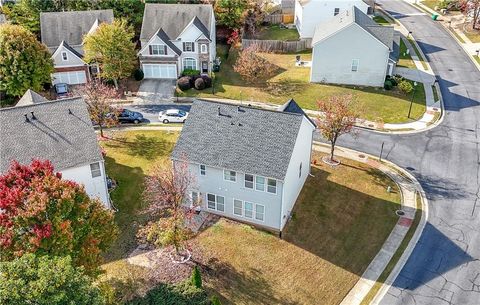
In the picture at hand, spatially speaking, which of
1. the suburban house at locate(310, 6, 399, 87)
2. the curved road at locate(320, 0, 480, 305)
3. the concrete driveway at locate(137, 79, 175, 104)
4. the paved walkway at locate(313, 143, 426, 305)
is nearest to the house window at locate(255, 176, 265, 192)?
the paved walkway at locate(313, 143, 426, 305)

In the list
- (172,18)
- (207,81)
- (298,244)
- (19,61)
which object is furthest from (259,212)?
(172,18)

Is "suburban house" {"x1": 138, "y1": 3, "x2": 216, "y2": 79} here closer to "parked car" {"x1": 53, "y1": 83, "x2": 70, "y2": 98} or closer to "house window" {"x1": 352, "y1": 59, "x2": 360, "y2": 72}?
"parked car" {"x1": 53, "y1": 83, "x2": 70, "y2": 98}

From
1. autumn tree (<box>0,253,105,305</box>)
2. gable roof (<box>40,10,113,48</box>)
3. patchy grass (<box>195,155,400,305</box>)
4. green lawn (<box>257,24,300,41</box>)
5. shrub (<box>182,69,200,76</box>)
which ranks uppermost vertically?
gable roof (<box>40,10,113,48</box>)

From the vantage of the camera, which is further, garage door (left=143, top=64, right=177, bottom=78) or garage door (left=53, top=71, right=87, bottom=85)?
garage door (left=143, top=64, right=177, bottom=78)

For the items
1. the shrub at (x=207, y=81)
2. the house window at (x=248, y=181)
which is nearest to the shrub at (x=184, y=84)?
the shrub at (x=207, y=81)

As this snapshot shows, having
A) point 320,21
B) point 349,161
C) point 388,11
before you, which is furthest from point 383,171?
point 388,11

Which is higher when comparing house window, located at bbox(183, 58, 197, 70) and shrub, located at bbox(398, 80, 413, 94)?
house window, located at bbox(183, 58, 197, 70)

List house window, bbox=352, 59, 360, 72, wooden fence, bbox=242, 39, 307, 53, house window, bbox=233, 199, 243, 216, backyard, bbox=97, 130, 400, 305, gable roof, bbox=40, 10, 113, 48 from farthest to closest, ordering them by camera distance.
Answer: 1. wooden fence, bbox=242, 39, 307, 53
2. gable roof, bbox=40, 10, 113, 48
3. house window, bbox=352, 59, 360, 72
4. house window, bbox=233, 199, 243, 216
5. backyard, bbox=97, 130, 400, 305

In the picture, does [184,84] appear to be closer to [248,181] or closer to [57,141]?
[57,141]
